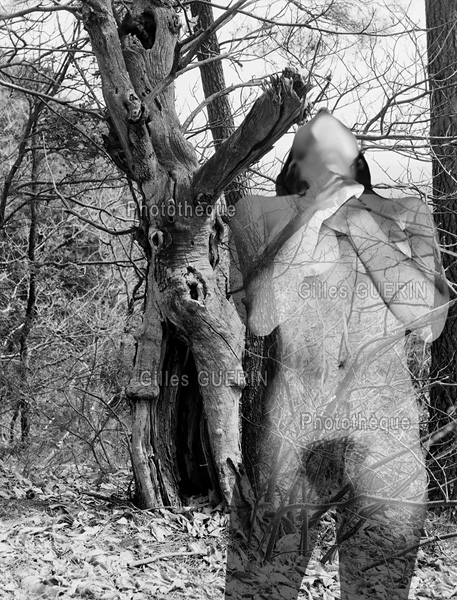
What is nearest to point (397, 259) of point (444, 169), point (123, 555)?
point (444, 169)

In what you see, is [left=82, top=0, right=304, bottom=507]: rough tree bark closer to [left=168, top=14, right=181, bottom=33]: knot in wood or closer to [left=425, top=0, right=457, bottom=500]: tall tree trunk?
[left=168, top=14, right=181, bottom=33]: knot in wood

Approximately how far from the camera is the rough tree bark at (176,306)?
16.8 feet

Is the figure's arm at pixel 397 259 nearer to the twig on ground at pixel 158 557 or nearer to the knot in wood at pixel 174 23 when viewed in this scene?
the knot in wood at pixel 174 23

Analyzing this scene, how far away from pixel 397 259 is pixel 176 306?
1827 mm

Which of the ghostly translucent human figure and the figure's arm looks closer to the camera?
the ghostly translucent human figure

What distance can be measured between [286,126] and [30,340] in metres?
7.92

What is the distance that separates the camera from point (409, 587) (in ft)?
16.5

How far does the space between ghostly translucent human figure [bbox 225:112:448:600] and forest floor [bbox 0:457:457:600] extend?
16 centimetres

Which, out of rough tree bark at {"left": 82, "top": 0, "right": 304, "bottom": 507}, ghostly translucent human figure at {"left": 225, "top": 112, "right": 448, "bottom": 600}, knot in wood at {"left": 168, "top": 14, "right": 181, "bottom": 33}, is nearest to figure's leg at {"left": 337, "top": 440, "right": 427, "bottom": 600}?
ghostly translucent human figure at {"left": 225, "top": 112, "right": 448, "bottom": 600}

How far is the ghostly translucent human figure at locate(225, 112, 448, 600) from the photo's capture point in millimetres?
5039

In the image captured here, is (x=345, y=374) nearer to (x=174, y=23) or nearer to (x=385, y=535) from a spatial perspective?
(x=385, y=535)

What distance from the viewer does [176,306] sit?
5.13 meters

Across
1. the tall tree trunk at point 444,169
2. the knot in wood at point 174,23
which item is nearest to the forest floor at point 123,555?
the tall tree trunk at point 444,169

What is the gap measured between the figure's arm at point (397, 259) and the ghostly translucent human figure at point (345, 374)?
0.04 ft
